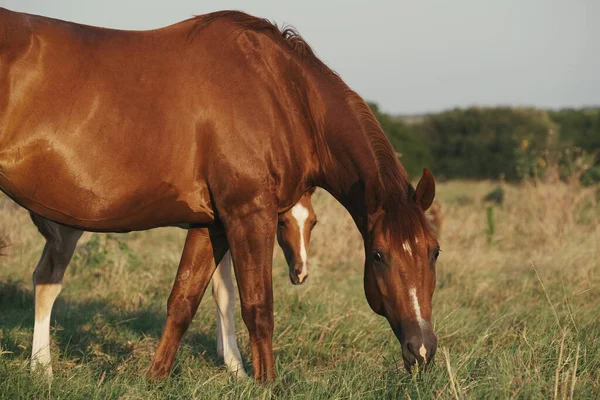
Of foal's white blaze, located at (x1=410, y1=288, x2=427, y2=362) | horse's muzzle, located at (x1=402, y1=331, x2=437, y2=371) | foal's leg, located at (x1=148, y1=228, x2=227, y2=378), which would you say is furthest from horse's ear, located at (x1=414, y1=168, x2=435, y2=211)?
foal's leg, located at (x1=148, y1=228, x2=227, y2=378)

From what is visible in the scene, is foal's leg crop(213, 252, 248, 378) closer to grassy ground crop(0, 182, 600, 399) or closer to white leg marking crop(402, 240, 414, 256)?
grassy ground crop(0, 182, 600, 399)

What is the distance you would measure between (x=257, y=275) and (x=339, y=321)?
1.66 m

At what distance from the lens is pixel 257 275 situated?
4.02 meters

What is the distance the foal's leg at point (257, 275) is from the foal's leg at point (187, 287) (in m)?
0.36

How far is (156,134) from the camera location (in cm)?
388

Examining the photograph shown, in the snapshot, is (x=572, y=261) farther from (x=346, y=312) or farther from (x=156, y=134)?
(x=156, y=134)

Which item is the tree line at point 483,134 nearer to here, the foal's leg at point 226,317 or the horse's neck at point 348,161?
the foal's leg at point 226,317

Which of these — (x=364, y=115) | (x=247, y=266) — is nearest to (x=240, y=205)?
(x=247, y=266)

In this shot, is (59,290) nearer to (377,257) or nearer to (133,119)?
(133,119)

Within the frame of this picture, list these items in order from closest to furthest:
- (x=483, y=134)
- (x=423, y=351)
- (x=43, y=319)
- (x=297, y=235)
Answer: (x=423, y=351) → (x=43, y=319) → (x=297, y=235) → (x=483, y=134)

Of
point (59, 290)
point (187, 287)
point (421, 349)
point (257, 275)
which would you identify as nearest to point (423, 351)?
point (421, 349)

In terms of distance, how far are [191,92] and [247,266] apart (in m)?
1.03

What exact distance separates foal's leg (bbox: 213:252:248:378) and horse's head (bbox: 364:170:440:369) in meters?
1.33

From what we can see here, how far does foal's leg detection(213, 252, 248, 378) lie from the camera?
485cm
